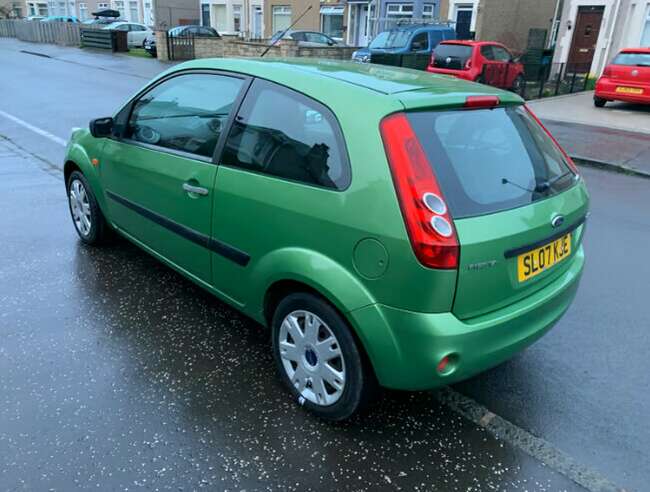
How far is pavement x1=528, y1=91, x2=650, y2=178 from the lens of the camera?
888 centimetres

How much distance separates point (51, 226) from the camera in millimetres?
5203

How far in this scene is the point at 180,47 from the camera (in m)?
26.5

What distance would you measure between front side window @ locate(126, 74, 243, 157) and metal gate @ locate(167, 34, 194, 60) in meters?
24.3

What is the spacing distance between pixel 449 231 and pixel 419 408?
1.11 m

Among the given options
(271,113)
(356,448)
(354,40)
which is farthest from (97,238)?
(354,40)

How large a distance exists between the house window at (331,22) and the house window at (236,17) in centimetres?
1058

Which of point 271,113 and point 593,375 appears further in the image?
point 593,375

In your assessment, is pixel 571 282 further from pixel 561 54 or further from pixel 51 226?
pixel 561 54

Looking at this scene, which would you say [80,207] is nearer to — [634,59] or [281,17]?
[634,59]

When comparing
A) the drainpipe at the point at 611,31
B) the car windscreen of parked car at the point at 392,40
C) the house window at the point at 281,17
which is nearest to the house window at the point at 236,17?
the house window at the point at 281,17

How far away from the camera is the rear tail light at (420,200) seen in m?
2.24

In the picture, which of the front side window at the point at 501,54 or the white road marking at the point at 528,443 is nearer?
the white road marking at the point at 528,443

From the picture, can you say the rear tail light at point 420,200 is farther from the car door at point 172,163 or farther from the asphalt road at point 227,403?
the car door at point 172,163

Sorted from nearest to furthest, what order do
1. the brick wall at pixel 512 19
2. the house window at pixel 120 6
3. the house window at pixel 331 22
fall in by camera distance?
the brick wall at pixel 512 19 → the house window at pixel 331 22 → the house window at pixel 120 6
